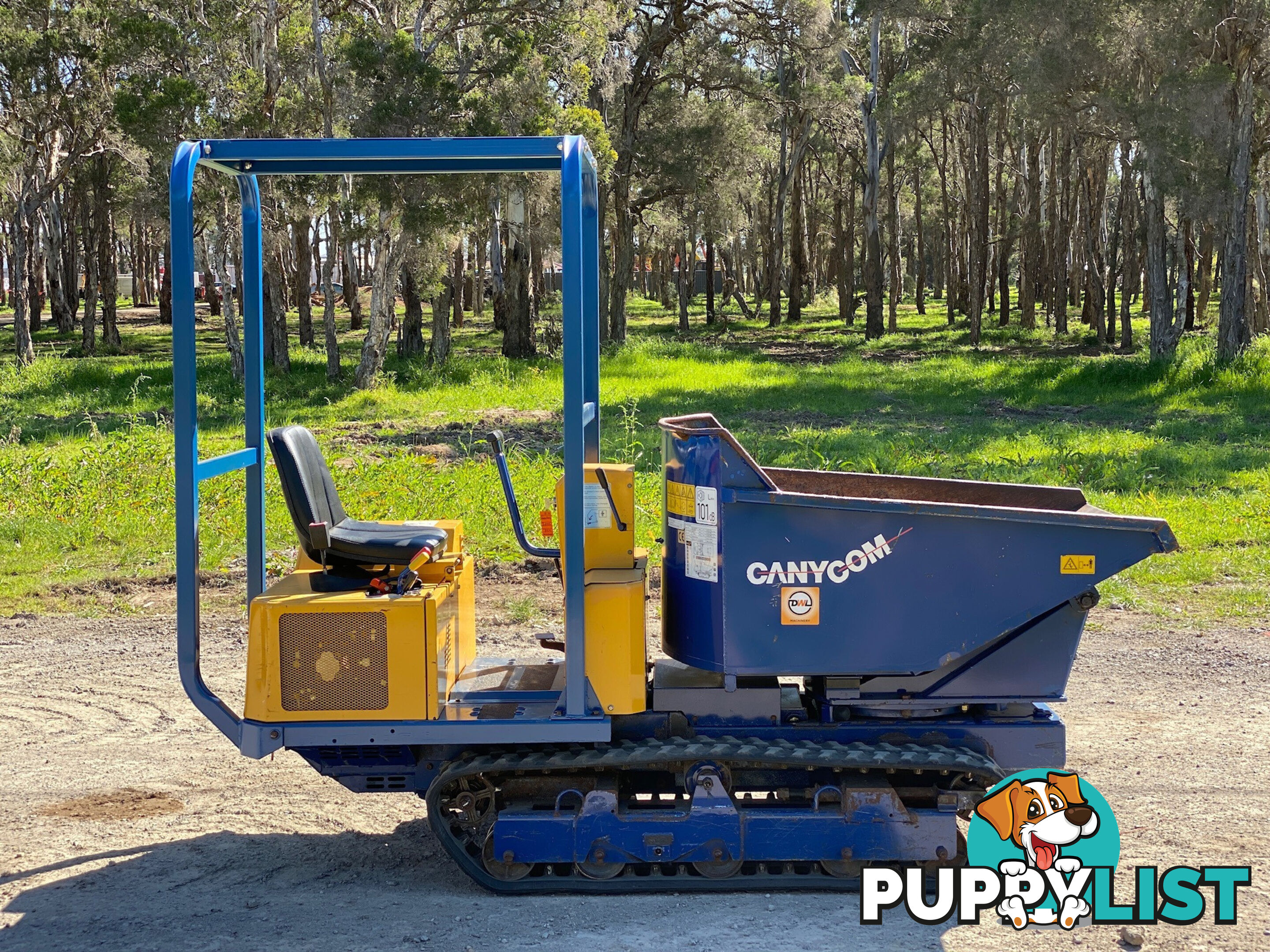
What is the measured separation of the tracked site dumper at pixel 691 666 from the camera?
440cm

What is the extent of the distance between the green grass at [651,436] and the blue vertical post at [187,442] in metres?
5.14

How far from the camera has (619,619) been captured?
14.8 ft

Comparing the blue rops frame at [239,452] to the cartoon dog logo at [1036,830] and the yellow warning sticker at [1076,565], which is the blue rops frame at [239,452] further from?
the yellow warning sticker at [1076,565]

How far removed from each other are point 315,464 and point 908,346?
29.7 metres

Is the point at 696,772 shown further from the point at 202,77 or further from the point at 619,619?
the point at 202,77

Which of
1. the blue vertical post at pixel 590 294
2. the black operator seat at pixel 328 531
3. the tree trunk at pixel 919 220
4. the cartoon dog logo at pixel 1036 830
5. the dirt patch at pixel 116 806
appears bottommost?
the dirt patch at pixel 116 806

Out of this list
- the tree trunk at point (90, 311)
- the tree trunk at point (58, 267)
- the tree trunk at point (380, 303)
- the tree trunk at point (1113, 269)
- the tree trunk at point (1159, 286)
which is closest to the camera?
the tree trunk at point (380, 303)

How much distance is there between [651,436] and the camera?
1580 centimetres

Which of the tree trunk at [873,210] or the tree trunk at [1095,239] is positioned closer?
the tree trunk at [1095,239]

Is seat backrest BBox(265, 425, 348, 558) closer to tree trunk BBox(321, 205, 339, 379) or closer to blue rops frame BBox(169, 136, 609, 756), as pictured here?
blue rops frame BBox(169, 136, 609, 756)

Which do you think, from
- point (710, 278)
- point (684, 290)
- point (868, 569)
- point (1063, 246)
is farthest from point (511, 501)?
point (710, 278)

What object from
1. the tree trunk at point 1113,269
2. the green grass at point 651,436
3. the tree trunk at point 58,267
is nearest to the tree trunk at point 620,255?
the green grass at point 651,436

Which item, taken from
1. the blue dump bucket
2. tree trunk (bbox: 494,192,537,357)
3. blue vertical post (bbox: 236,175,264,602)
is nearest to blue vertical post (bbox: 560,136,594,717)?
the blue dump bucket

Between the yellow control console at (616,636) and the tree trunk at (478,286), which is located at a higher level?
the tree trunk at (478,286)
